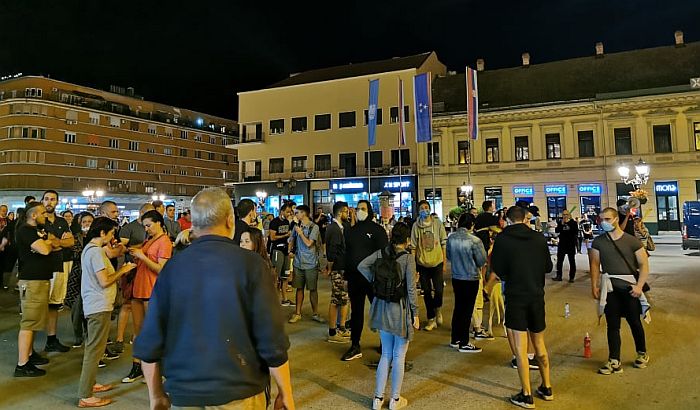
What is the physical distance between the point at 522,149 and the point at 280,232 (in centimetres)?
2744

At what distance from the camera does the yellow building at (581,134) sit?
91.6 ft

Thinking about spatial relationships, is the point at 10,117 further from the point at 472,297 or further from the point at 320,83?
the point at 472,297

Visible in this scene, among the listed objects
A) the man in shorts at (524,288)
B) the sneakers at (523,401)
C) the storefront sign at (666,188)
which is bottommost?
the sneakers at (523,401)

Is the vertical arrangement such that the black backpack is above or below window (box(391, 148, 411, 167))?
below

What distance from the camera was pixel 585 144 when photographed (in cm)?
3016

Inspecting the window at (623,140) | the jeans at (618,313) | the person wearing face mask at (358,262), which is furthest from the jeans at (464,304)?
the window at (623,140)

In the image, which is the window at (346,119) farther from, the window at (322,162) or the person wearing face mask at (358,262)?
the person wearing face mask at (358,262)

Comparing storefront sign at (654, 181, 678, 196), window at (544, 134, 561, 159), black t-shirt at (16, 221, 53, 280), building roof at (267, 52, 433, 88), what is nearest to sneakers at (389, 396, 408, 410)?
black t-shirt at (16, 221, 53, 280)

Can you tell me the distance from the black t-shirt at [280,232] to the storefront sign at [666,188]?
29.0m

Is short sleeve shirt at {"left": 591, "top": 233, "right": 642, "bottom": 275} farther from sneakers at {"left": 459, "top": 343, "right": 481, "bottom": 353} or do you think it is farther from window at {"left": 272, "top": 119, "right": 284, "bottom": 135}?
window at {"left": 272, "top": 119, "right": 284, "bottom": 135}

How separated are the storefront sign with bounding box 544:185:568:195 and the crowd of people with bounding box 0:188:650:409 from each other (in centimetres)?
2528

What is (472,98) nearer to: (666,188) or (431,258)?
(666,188)

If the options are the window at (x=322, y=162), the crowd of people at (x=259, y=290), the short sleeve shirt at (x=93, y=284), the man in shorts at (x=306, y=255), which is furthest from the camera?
the window at (x=322, y=162)

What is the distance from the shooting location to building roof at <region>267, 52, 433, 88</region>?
3775 cm
